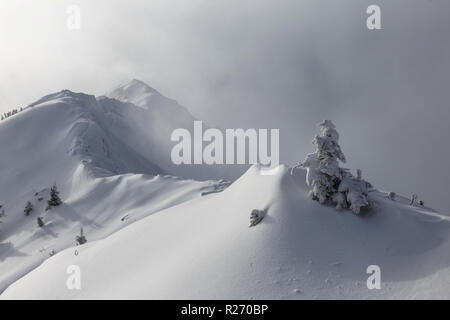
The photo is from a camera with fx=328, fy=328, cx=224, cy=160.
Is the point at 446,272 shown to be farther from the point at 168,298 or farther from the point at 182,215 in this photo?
the point at 182,215

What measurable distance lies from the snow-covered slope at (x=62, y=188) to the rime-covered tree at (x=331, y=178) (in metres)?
30.6

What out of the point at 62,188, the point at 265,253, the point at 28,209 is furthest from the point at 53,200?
the point at 265,253

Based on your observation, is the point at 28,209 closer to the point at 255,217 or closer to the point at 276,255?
the point at 255,217

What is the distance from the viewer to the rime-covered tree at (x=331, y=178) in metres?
15.1

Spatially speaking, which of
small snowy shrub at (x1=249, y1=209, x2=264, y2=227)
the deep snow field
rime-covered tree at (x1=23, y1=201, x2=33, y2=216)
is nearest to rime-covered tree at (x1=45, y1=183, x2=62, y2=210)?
rime-covered tree at (x1=23, y1=201, x2=33, y2=216)

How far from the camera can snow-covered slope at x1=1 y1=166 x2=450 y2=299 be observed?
11.5 meters

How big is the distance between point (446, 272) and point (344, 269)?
3.42m

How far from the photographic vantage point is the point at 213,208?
19.1 metres

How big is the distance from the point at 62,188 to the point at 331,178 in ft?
196

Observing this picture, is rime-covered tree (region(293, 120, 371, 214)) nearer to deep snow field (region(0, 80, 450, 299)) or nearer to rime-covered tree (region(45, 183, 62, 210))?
deep snow field (region(0, 80, 450, 299))

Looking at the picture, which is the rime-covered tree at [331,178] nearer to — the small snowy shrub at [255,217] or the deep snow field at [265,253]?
the deep snow field at [265,253]

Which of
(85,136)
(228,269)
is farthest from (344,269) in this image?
(85,136)

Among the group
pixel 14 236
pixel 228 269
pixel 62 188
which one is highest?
pixel 228 269

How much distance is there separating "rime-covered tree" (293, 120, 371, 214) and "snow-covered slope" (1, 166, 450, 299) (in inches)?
22.0
